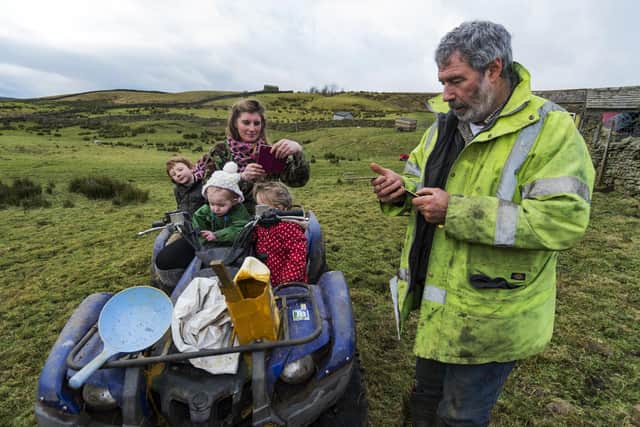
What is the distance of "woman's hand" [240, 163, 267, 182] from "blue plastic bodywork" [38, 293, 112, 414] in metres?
1.73

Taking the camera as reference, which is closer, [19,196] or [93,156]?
[19,196]

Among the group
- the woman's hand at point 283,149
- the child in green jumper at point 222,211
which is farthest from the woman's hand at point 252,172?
the woman's hand at point 283,149

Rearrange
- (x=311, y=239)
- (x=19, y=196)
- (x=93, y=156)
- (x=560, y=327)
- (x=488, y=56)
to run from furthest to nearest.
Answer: (x=93, y=156) < (x=19, y=196) < (x=560, y=327) < (x=311, y=239) < (x=488, y=56)

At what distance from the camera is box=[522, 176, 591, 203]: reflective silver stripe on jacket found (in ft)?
4.99

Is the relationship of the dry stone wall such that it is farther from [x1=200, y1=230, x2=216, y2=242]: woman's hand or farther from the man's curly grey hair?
[x1=200, y1=230, x2=216, y2=242]: woman's hand

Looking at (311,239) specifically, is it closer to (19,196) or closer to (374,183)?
(374,183)

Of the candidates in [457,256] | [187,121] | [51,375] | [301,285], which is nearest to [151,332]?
[51,375]

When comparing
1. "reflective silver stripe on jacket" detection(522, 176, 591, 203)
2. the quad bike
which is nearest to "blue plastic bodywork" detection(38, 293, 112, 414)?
the quad bike

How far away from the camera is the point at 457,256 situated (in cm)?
182

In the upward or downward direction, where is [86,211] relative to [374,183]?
downward

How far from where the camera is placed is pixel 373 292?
4512 mm

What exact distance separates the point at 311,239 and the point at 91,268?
3714 millimetres

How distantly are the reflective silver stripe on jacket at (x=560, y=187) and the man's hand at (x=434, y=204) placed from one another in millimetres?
352

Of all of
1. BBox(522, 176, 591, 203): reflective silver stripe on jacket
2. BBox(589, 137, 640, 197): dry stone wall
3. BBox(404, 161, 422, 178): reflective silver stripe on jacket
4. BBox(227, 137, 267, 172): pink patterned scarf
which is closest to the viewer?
BBox(522, 176, 591, 203): reflective silver stripe on jacket
